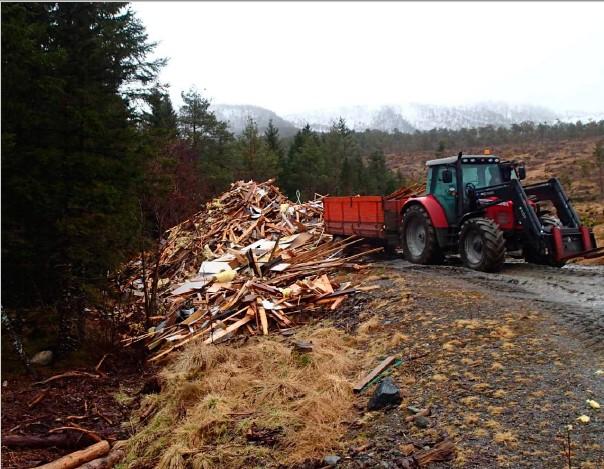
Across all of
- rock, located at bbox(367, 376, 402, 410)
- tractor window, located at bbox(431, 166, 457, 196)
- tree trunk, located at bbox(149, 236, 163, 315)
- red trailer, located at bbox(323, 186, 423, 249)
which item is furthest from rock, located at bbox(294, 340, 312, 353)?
red trailer, located at bbox(323, 186, 423, 249)

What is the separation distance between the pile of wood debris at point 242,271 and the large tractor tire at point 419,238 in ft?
3.92

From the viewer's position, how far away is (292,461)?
4.63 metres

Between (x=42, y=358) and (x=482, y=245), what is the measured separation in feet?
26.6

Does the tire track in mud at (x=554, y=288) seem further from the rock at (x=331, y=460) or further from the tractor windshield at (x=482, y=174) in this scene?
the rock at (x=331, y=460)

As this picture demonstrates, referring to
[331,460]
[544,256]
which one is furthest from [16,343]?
[544,256]

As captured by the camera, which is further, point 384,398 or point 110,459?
point 110,459

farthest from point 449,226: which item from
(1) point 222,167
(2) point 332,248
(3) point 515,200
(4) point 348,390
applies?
(1) point 222,167

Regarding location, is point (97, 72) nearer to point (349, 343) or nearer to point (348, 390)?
point (349, 343)

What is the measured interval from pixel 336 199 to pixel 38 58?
319 inches

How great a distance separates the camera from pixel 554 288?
8.05 meters

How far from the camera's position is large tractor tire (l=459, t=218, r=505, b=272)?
8969 mm

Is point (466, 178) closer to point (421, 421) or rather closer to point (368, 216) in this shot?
point (368, 216)

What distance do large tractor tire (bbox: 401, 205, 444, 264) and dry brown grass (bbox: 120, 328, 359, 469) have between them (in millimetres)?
3902

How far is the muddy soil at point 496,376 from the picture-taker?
13.2 feet
